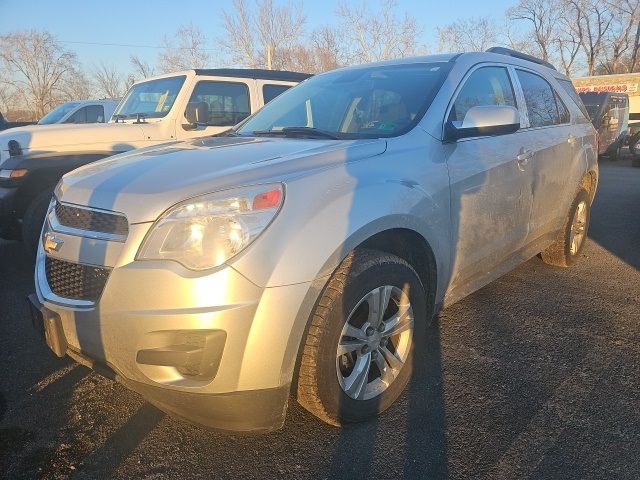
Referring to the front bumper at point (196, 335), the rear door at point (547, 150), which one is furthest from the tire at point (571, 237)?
the front bumper at point (196, 335)

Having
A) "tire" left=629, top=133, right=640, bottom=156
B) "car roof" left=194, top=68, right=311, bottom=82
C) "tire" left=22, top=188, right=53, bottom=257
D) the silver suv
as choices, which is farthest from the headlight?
"tire" left=629, top=133, right=640, bottom=156

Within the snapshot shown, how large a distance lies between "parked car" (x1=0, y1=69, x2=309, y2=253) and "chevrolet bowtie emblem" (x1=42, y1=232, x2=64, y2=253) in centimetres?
261

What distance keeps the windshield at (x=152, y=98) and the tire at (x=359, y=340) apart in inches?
177

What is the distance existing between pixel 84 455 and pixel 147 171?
1290 mm

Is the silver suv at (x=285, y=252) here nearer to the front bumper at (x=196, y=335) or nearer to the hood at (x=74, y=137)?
the front bumper at (x=196, y=335)

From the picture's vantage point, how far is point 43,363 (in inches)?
119

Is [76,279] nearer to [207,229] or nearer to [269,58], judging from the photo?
[207,229]

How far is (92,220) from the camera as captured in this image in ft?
6.82

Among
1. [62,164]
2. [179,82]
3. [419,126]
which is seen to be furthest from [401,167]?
[179,82]

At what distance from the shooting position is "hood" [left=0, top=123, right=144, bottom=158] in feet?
16.8

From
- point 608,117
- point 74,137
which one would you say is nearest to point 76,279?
point 74,137

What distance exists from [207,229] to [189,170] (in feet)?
1.31

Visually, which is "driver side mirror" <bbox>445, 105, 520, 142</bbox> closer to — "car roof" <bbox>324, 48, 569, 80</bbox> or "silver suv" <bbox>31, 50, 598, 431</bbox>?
"silver suv" <bbox>31, 50, 598, 431</bbox>

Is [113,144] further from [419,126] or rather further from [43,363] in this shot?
[419,126]
